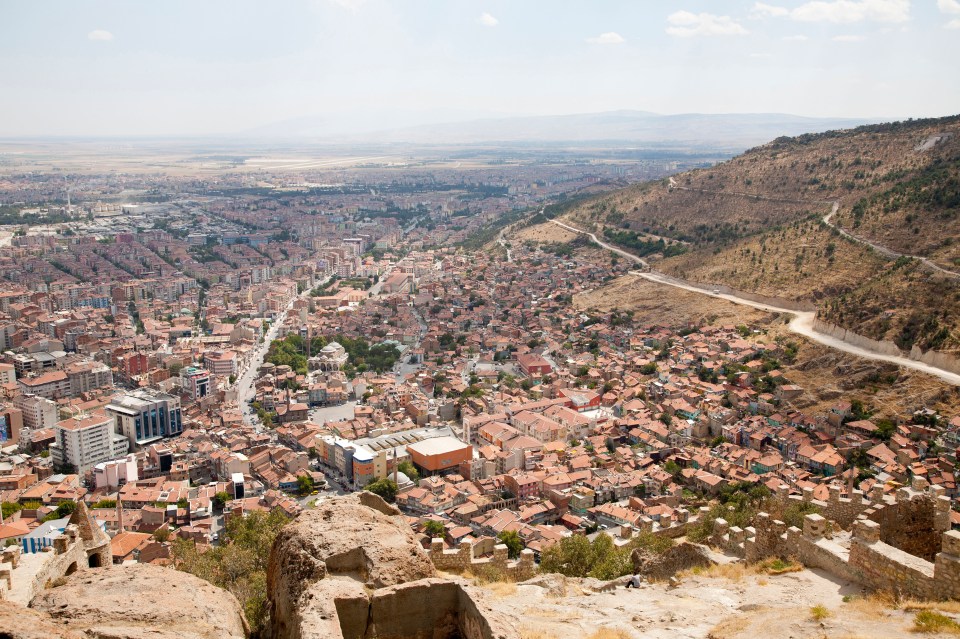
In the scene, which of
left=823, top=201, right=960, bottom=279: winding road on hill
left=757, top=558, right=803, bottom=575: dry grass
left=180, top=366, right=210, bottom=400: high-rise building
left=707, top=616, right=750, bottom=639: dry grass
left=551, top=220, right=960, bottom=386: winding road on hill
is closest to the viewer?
left=707, top=616, right=750, bottom=639: dry grass

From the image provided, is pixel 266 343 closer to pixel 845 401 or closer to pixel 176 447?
pixel 176 447

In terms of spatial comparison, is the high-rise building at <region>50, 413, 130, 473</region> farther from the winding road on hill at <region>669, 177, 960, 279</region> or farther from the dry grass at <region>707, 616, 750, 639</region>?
the winding road on hill at <region>669, 177, 960, 279</region>

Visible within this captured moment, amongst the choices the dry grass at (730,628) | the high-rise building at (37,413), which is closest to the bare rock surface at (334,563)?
the dry grass at (730,628)

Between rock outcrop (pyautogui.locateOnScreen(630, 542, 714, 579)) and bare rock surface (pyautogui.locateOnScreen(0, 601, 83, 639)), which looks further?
rock outcrop (pyautogui.locateOnScreen(630, 542, 714, 579))

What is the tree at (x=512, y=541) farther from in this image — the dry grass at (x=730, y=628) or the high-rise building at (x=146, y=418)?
the high-rise building at (x=146, y=418)

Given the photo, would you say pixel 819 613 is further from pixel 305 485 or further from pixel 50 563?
pixel 305 485

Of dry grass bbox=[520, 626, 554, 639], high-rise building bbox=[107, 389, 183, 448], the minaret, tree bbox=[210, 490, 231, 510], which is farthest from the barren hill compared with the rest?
high-rise building bbox=[107, 389, 183, 448]
